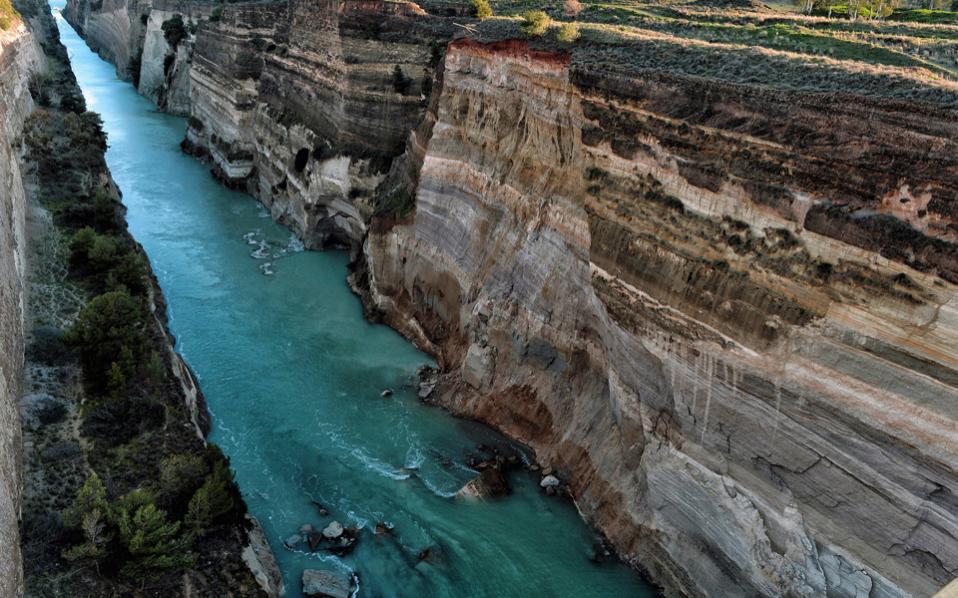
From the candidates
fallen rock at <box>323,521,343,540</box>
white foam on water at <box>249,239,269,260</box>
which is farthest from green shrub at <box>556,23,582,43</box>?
white foam on water at <box>249,239,269,260</box>

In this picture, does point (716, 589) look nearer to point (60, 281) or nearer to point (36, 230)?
point (60, 281)

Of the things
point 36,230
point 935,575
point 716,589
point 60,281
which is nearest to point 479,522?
point 716,589

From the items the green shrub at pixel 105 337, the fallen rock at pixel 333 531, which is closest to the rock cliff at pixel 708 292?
the fallen rock at pixel 333 531

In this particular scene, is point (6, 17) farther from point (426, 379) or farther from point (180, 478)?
point (180, 478)

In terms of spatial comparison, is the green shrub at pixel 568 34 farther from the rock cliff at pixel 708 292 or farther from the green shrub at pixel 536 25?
the green shrub at pixel 536 25

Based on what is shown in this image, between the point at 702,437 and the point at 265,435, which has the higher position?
the point at 702,437
